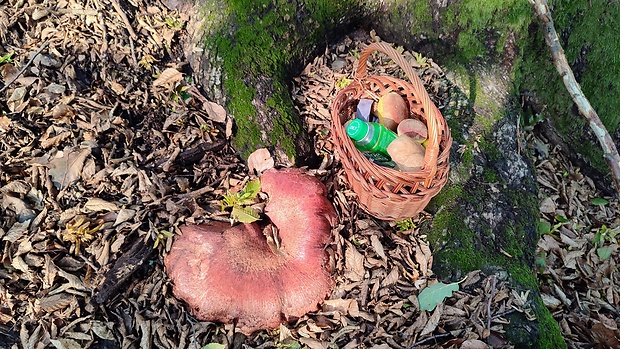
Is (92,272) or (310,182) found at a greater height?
(310,182)

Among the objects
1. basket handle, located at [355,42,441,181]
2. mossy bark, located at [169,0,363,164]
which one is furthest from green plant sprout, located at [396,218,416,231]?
mossy bark, located at [169,0,363,164]

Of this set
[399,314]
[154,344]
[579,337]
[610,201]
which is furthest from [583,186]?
[154,344]

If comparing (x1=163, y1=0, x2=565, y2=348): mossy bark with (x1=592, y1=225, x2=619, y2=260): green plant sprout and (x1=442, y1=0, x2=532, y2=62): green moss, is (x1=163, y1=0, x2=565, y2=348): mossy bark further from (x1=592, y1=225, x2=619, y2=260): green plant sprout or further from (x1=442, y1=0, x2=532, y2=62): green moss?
(x1=592, y1=225, x2=619, y2=260): green plant sprout

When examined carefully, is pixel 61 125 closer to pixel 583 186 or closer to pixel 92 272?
pixel 92 272

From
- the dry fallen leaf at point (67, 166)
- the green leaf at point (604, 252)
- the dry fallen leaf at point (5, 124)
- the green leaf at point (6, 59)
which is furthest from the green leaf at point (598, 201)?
the green leaf at point (6, 59)

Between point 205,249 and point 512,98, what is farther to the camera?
point 512,98

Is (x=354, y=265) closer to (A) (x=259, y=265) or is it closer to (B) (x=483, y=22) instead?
(A) (x=259, y=265)
